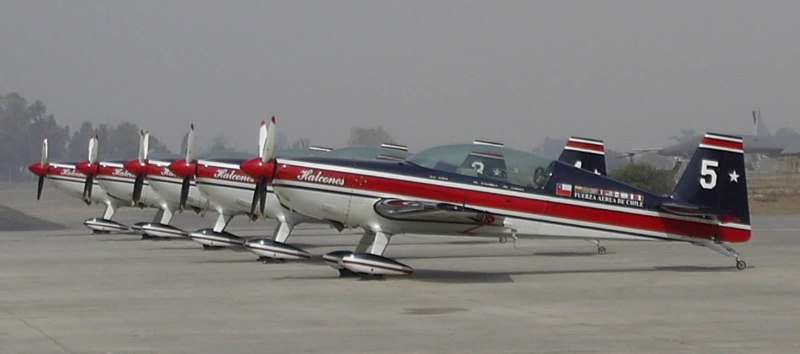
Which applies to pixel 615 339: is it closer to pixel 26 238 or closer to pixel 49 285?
pixel 49 285

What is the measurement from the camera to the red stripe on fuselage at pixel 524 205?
48.0ft

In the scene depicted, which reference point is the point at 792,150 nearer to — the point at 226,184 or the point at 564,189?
the point at 226,184

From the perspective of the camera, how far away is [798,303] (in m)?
11.9

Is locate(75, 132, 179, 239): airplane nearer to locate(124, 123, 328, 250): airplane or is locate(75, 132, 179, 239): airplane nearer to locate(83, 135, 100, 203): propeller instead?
locate(83, 135, 100, 203): propeller

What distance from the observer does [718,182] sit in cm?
1597

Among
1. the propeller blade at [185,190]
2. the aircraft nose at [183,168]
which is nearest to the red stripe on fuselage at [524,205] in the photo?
the aircraft nose at [183,168]

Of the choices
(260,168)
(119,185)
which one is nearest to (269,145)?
(260,168)

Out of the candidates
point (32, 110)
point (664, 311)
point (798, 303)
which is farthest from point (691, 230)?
point (32, 110)

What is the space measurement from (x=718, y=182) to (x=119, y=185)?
14.7m

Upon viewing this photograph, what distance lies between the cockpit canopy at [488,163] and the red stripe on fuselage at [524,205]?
25 centimetres

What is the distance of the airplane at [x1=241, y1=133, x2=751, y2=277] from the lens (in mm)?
14594

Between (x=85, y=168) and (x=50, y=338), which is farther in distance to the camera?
(x=85, y=168)

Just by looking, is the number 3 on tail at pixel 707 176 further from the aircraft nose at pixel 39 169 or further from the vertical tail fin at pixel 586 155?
the aircraft nose at pixel 39 169

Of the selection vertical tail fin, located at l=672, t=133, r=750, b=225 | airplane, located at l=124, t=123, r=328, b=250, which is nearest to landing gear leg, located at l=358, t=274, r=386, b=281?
vertical tail fin, located at l=672, t=133, r=750, b=225
